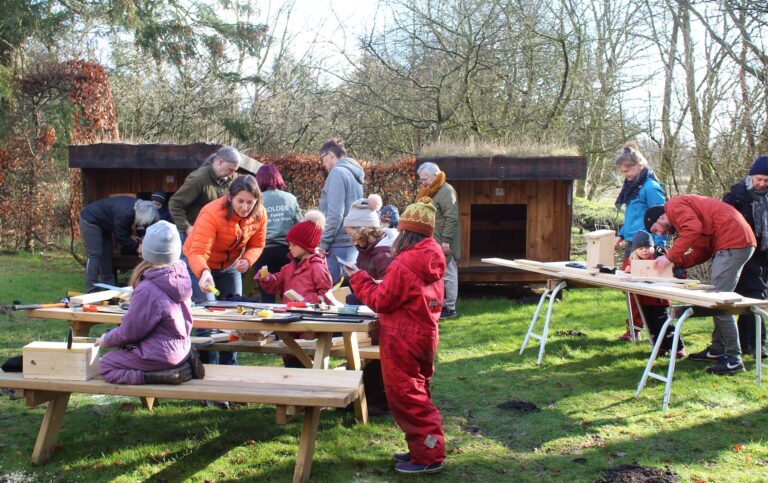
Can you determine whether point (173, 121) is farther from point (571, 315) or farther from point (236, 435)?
point (236, 435)

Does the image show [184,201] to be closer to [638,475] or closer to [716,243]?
[638,475]

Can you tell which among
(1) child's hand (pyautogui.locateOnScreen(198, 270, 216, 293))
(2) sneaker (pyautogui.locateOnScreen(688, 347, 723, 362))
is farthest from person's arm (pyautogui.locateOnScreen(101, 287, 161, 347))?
(2) sneaker (pyautogui.locateOnScreen(688, 347, 723, 362))

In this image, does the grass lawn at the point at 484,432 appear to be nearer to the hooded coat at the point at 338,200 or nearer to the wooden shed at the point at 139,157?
the hooded coat at the point at 338,200

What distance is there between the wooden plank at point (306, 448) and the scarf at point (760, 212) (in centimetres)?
451

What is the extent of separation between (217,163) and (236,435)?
230cm

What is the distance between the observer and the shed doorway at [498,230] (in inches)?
484

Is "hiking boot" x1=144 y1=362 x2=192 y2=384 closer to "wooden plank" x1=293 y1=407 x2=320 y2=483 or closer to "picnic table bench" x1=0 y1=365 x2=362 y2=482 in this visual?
"picnic table bench" x1=0 y1=365 x2=362 y2=482

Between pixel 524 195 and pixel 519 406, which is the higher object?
pixel 524 195

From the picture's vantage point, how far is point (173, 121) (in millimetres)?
19516

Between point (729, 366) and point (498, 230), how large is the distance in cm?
660

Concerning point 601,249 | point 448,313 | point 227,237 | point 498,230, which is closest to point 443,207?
point 448,313

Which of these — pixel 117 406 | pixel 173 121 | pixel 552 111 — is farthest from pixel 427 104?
pixel 117 406

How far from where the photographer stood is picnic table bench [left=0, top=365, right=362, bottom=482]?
3.93 metres

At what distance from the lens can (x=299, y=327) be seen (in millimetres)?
4586
